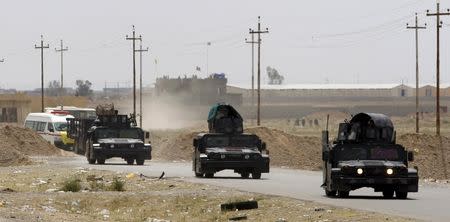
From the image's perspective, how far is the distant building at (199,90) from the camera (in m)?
184

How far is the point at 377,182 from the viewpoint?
3262cm

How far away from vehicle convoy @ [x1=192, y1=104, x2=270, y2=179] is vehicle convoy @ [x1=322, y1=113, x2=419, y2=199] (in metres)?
10.9

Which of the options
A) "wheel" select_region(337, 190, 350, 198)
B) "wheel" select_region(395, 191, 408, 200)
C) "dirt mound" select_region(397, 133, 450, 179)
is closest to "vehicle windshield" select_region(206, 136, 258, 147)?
"wheel" select_region(337, 190, 350, 198)

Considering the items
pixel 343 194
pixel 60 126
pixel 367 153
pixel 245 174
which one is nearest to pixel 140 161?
pixel 245 174

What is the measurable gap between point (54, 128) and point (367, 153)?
5173 centimetres

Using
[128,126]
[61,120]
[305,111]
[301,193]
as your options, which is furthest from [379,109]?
[301,193]

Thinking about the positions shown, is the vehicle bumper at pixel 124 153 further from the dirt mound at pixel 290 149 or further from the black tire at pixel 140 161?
the dirt mound at pixel 290 149

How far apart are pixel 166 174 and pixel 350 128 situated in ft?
54.0

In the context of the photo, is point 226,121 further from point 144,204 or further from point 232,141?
point 144,204

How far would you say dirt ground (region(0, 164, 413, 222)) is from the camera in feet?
92.8

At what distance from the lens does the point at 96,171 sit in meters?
49.8

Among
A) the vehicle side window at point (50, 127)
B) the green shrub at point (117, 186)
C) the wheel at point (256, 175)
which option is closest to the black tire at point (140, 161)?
the wheel at point (256, 175)

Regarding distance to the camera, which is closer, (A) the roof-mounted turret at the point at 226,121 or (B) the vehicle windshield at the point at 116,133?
(A) the roof-mounted turret at the point at 226,121

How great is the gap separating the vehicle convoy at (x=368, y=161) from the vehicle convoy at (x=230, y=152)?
1095 centimetres
